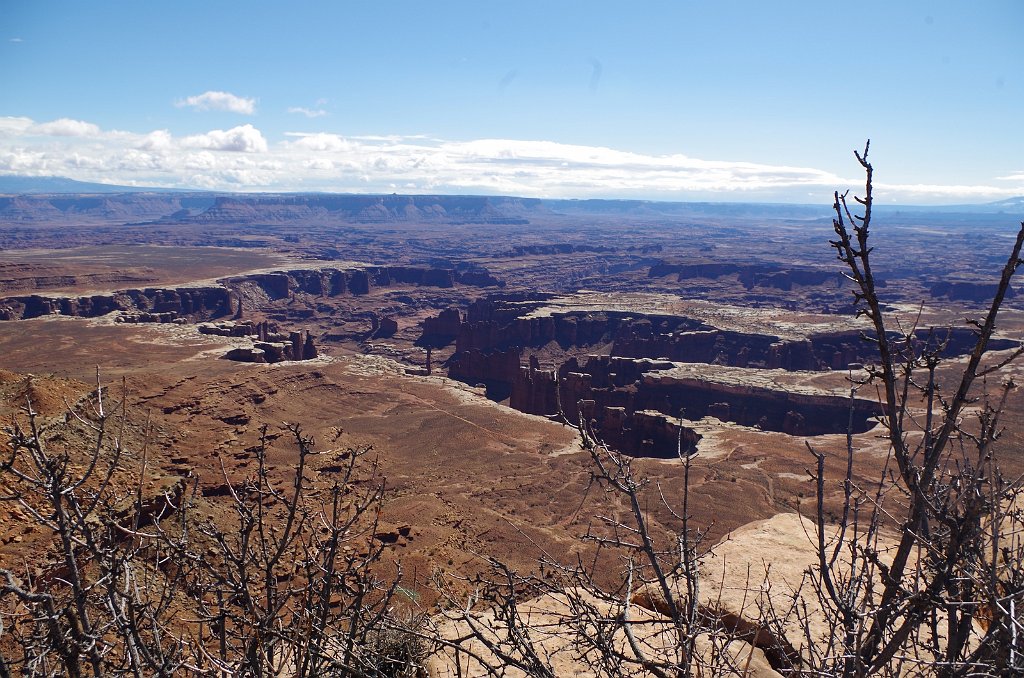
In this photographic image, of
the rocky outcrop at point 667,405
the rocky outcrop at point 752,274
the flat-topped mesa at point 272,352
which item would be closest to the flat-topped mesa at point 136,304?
the flat-topped mesa at point 272,352

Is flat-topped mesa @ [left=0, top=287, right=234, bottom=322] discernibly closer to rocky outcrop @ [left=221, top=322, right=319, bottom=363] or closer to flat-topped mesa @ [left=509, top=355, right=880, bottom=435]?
rocky outcrop @ [left=221, top=322, right=319, bottom=363]

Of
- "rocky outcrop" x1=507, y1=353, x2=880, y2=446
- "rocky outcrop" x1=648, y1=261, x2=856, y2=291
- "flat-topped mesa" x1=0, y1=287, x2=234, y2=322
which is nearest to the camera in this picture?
"rocky outcrop" x1=507, y1=353, x2=880, y2=446

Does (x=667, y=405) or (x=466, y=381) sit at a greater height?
(x=667, y=405)

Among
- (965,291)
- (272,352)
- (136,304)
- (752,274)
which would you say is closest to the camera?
(272,352)

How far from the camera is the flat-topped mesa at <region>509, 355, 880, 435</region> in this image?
42.2 metres

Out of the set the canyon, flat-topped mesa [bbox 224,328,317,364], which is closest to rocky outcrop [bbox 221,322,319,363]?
flat-topped mesa [bbox 224,328,317,364]

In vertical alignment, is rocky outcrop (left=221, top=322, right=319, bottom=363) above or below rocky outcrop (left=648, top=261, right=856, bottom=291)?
below

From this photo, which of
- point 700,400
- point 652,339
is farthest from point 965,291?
point 700,400

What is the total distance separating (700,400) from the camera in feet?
150

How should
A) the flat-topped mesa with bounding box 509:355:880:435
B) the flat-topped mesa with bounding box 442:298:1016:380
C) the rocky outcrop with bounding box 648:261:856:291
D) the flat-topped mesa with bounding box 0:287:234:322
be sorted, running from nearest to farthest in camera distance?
the flat-topped mesa with bounding box 509:355:880:435 < the flat-topped mesa with bounding box 442:298:1016:380 < the flat-topped mesa with bounding box 0:287:234:322 < the rocky outcrop with bounding box 648:261:856:291

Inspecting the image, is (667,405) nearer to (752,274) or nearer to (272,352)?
(272,352)

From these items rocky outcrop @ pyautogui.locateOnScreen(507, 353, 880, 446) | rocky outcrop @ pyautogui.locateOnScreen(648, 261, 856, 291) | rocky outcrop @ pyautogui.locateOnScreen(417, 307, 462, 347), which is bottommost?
rocky outcrop @ pyautogui.locateOnScreen(417, 307, 462, 347)

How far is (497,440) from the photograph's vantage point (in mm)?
34781

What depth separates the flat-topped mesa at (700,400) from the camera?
42.2 m
